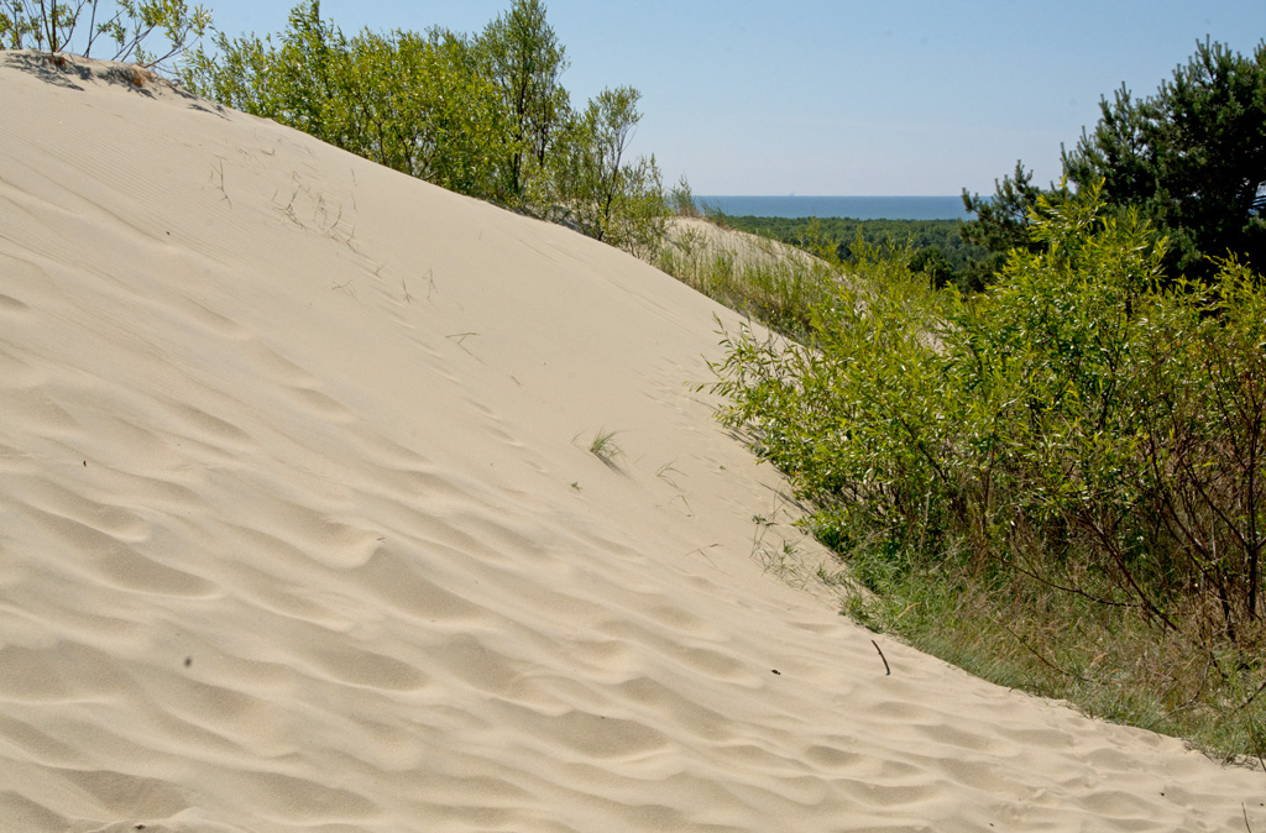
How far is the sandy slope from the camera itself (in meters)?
1.98

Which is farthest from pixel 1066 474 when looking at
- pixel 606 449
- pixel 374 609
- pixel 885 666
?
pixel 374 609

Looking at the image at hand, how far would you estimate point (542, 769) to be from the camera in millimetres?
2266

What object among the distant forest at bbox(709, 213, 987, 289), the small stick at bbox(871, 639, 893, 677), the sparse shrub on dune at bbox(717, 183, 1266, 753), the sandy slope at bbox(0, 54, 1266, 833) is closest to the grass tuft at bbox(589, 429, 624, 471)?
the sandy slope at bbox(0, 54, 1266, 833)

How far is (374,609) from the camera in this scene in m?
2.59

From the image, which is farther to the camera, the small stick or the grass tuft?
the grass tuft

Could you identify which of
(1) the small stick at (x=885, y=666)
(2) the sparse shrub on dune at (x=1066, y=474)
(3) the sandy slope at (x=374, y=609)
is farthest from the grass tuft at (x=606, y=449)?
(1) the small stick at (x=885, y=666)

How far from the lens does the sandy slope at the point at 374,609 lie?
1981mm

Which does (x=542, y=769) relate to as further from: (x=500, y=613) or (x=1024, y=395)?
(x=1024, y=395)

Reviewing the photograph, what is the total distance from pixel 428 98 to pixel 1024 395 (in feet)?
40.4

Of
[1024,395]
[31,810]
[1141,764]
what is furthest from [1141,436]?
[31,810]

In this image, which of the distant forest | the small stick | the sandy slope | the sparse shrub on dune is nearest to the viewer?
the sandy slope

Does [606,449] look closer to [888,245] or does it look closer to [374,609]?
[374,609]

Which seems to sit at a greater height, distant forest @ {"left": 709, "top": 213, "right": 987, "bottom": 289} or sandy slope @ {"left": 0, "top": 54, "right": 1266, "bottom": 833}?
distant forest @ {"left": 709, "top": 213, "right": 987, "bottom": 289}

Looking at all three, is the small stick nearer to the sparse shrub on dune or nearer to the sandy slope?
the sandy slope
